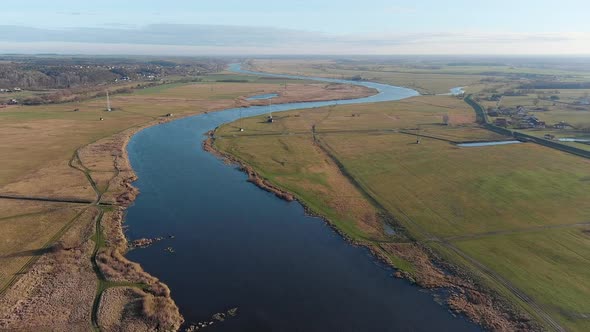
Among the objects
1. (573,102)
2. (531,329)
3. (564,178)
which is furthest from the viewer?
(573,102)

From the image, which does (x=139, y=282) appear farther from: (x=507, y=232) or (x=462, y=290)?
(x=507, y=232)

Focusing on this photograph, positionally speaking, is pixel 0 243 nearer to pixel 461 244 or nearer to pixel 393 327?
pixel 393 327

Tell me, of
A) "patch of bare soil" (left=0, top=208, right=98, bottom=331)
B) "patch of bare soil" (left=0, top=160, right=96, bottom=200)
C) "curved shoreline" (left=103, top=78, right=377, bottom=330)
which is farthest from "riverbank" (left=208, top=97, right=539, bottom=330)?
"patch of bare soil" (left=0, top=208, right=98, bottom=331)

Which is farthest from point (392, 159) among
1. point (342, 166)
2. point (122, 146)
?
point (122, 146)

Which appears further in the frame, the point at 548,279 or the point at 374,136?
the point at 374,136

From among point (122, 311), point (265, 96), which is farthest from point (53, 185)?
point (265, 96)

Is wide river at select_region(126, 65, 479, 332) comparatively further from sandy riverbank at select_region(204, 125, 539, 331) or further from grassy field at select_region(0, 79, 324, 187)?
grassy field at select_region(0, 79, 324, 187)
